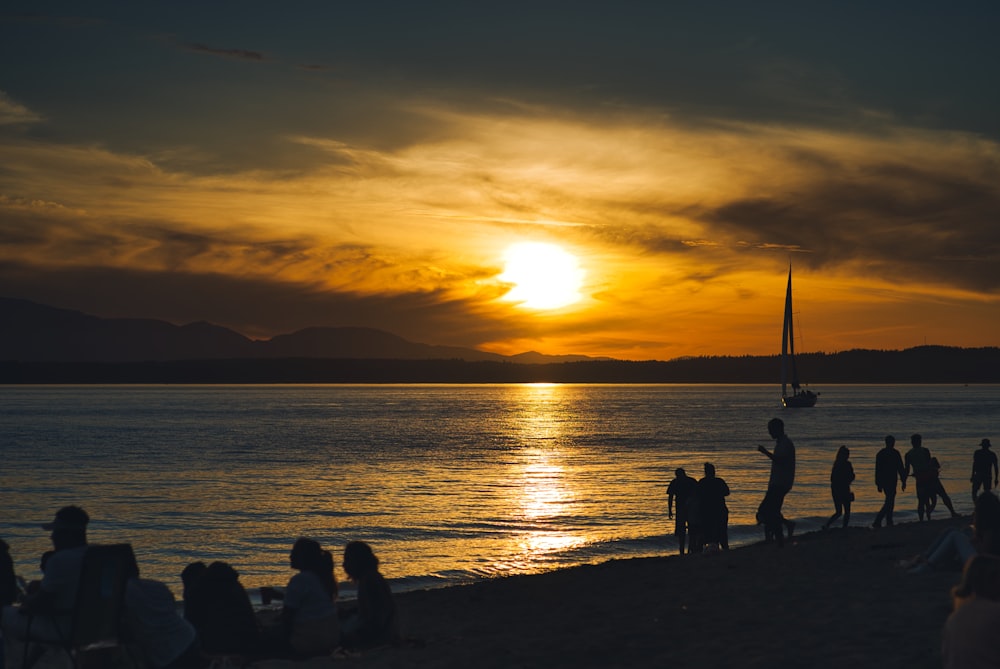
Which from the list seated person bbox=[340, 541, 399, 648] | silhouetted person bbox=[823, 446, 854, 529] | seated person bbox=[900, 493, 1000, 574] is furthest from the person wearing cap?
silhouetted person bbox=[823, 446, 854, 529]

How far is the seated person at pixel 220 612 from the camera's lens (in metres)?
9.35

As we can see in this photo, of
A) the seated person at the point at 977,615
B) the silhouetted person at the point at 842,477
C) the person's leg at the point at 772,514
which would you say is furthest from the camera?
the silhouetted person at the point at 842,477

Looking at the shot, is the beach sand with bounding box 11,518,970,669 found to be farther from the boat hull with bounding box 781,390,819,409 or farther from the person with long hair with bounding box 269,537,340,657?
the boat hull with bounding box 781,390,819,409

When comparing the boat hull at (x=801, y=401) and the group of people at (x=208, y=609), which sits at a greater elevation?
the group of people at (x=208, y=609)

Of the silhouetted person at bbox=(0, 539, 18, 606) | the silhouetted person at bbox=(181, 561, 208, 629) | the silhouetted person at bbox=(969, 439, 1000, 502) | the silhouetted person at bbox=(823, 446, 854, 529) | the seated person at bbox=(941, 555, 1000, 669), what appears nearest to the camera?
the seated person at bbox=(941, 555, 1000, 669)

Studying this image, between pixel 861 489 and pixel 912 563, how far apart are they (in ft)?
80.0

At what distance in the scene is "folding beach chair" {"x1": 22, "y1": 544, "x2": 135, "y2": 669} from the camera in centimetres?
751

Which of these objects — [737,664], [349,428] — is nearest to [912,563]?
[737,664]

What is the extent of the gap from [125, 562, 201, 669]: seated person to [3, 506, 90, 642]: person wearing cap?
1.47 feet

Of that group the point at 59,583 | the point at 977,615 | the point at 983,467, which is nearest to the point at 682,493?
the point at 983,467

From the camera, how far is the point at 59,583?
24.7 feet

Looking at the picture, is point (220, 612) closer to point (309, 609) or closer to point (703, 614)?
point (309, 609)

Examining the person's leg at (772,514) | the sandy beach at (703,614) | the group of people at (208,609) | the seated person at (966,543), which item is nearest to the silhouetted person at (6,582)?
the group of people at (208,609)

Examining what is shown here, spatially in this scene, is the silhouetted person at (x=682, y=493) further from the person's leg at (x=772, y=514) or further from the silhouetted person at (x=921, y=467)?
the silhouetted person at (x=921, y=467)
